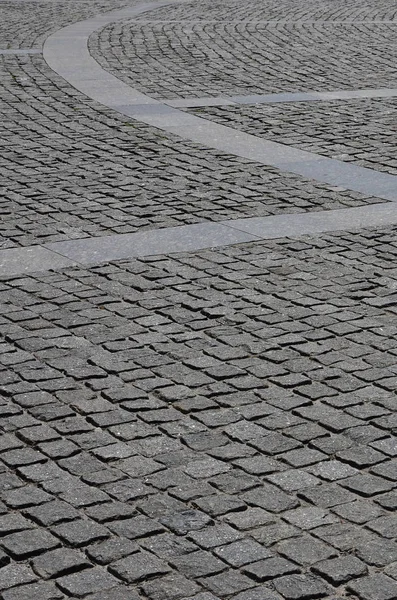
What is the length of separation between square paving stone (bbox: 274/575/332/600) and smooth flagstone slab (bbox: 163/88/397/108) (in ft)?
27.0

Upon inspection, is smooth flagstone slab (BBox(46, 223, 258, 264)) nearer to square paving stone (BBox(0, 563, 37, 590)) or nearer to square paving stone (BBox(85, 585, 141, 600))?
square paving stone (BBox(0, 563, 37, 590))

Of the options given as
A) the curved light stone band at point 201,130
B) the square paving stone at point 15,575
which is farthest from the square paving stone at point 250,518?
the curved light stone band at point 201,130

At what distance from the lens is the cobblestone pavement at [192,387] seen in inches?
143

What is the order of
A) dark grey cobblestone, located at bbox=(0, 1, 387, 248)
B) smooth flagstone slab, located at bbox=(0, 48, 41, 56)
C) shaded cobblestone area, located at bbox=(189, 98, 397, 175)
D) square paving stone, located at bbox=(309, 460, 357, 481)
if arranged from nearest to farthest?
1. square paving stone, located at bbox=(309, 460, 357, 481)
2. dark grey cobblestone, located at bbox=(0, 1, 387, 248)
3. shaded cobblestone area, located at bbox=(189, 98, 397, 175)
4. smooth flagstone slab, located at bbox=(0, 48, 41, 56)

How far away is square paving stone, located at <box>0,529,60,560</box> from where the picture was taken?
3637mm

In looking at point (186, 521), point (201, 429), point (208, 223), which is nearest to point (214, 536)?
point (186, 521)

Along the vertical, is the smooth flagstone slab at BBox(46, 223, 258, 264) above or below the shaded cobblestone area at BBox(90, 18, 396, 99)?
below

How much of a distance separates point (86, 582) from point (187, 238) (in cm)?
379

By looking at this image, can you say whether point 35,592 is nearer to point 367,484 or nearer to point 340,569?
point 340,569

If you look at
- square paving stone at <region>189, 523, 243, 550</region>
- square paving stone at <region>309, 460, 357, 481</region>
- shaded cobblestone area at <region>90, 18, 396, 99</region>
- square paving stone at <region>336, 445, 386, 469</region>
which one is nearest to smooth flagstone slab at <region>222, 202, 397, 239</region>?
square paving stone at <region>336, 445, 386, 469</region>

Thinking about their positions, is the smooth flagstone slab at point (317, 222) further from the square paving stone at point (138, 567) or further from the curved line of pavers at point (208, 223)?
the square paving stone at point (138, 567)

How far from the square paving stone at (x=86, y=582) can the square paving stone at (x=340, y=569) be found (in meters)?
0.68

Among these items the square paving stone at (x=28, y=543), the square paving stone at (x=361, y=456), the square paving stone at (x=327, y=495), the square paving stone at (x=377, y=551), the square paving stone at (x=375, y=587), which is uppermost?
the square paving stone at (x=28, y=543)

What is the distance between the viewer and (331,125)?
34.6ft
